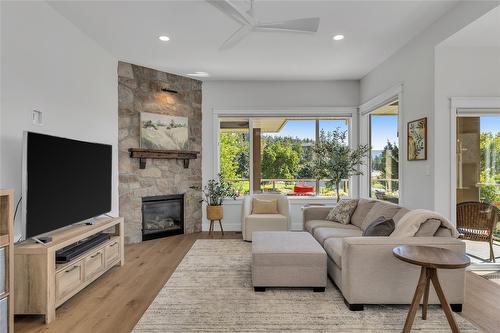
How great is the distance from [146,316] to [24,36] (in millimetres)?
2716

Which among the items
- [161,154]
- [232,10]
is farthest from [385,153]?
[161,154]

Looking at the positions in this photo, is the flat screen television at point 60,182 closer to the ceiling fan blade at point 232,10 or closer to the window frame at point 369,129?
the ceiling fan blade at point 232,10

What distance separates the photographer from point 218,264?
376cm

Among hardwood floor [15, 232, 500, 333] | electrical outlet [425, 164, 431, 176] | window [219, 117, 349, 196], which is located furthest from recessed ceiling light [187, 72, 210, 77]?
electrical outlet [425, 164, 431, 176]

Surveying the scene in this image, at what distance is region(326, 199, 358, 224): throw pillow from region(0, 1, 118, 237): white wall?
10.6ft

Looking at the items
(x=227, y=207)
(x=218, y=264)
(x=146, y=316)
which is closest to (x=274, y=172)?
(x=227, y=207)

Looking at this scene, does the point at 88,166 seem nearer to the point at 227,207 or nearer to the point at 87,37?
the point at 87,37

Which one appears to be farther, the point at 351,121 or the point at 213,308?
the point at 351,121

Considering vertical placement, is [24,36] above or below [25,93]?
above

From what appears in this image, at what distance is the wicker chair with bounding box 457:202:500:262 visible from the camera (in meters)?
3.55

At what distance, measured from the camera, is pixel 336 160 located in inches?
198

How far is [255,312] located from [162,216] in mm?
3305

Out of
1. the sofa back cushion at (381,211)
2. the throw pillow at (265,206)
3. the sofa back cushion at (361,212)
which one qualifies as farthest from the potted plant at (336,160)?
the sofa back cushion at (381,211)

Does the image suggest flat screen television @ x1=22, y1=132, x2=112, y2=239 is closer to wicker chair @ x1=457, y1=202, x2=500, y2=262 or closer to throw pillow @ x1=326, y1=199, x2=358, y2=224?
throw pillow @ x1=326, y1=199, x2=358, y2=224
